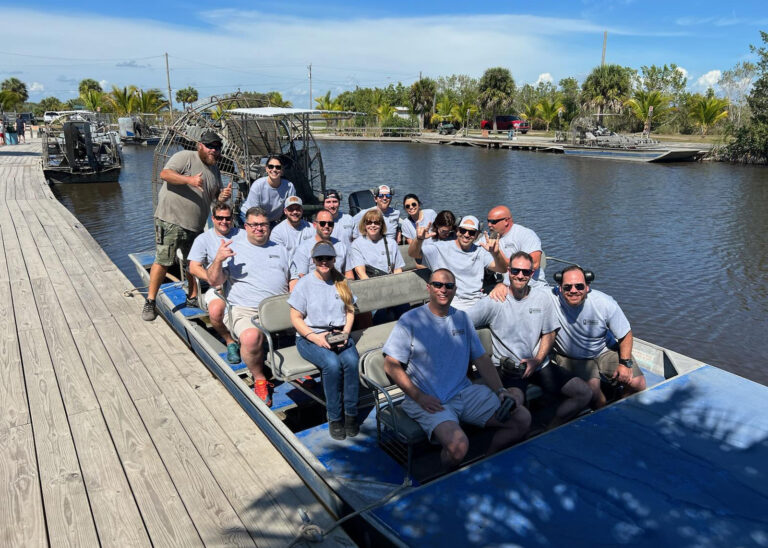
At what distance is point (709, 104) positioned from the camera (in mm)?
44594

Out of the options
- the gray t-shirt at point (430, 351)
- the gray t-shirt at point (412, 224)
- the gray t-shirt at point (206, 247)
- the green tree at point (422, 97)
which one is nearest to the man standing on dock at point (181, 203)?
the gray t-shirt at point (206, 247)

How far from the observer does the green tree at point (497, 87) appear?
53.7 meters

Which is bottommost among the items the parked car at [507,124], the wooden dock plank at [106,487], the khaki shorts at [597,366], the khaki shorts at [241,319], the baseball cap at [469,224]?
the wooden dock plank at [106,487]

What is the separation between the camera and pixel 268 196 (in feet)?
24.5

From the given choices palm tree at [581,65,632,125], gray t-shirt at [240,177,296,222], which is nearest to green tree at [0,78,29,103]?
palm tree at [581,65,632,125]

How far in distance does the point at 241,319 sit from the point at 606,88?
49781 millimetres

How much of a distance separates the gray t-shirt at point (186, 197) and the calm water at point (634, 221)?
19.8ft

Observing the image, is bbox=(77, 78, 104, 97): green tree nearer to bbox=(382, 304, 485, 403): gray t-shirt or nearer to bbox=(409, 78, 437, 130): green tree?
bbox=(409, 78, 437, 130): green tree

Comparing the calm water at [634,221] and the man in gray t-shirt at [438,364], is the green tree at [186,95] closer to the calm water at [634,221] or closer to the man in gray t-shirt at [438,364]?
the calm water at [634,221]

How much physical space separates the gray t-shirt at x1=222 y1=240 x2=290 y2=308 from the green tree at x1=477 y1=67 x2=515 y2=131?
53.0 m

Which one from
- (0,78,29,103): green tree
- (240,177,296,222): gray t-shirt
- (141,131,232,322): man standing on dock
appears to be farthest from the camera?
(0,78,29,103): green tree

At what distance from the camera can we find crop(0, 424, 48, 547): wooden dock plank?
129 inches

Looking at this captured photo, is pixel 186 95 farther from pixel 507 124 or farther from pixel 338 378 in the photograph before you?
pixel 338 378

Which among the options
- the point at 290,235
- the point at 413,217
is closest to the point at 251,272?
the point at 290,235
